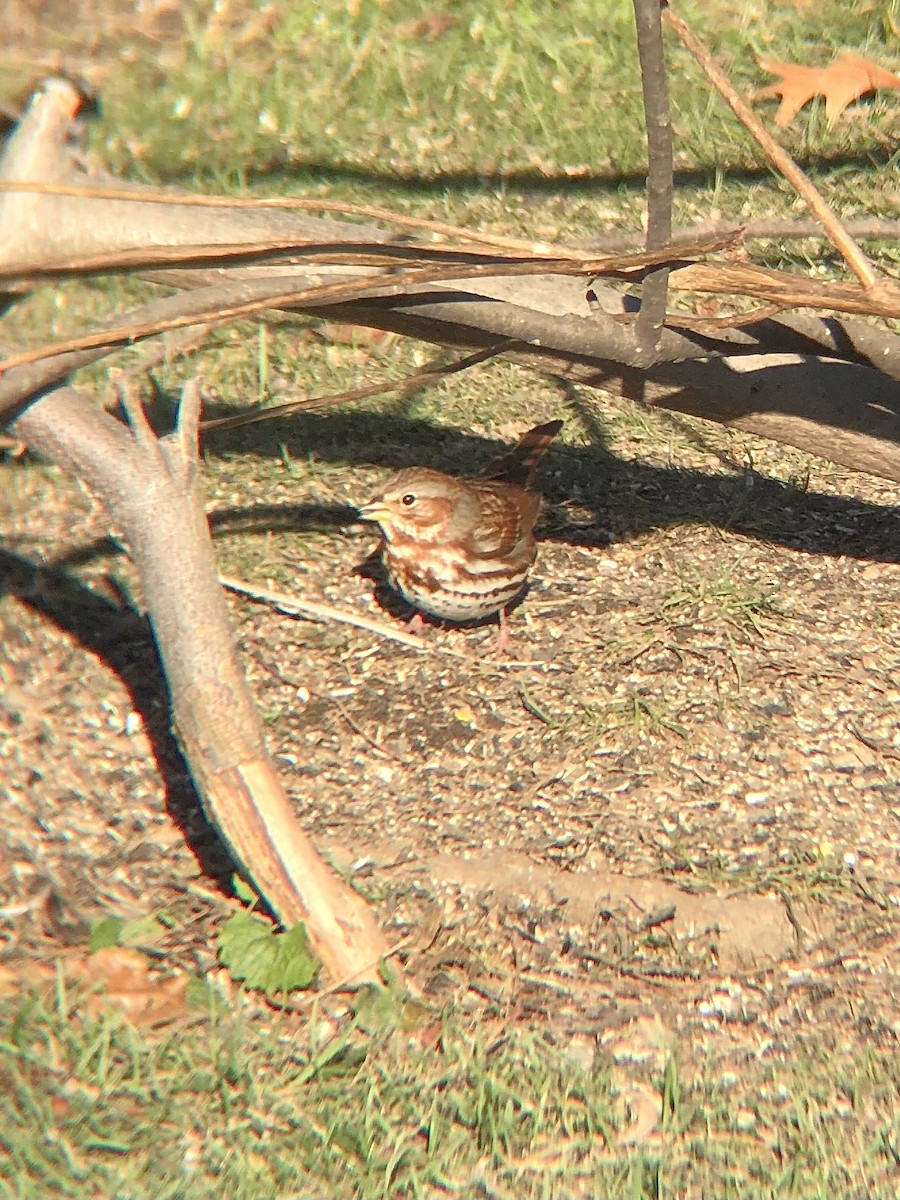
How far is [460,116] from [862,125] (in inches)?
70.1

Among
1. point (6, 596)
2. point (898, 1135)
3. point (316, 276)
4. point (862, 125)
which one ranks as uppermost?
point (316, 276)

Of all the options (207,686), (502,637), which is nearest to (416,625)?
(502,637)

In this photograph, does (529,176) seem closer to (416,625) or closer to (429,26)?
(429,26)

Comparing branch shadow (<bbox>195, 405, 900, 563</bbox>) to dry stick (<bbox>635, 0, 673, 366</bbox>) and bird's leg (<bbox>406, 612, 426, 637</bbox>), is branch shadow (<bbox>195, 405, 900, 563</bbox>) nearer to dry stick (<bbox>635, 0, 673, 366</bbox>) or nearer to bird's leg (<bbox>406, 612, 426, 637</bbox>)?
bird's leg (<bbox>406, 612, 426, 637</bbox>)

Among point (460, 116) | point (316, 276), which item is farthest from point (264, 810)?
point (460, 116)

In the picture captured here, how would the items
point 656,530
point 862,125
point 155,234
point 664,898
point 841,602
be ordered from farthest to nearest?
point 862,125, point 656,530, point 841,602, point 155,234, point 664,898

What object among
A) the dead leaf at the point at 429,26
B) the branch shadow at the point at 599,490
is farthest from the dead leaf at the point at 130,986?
the dead leaf at the point at 429,26

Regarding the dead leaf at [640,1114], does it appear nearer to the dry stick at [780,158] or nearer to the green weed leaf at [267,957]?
the green weed leaf at [267,957]

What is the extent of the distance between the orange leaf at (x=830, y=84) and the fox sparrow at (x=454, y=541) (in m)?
2.71

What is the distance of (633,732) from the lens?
163 inches

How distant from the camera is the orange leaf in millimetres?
6234

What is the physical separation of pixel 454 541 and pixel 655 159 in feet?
4.98

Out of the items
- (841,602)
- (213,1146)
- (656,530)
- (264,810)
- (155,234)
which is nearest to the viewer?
(213,1146)

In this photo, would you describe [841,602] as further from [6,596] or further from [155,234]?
[6,596]
